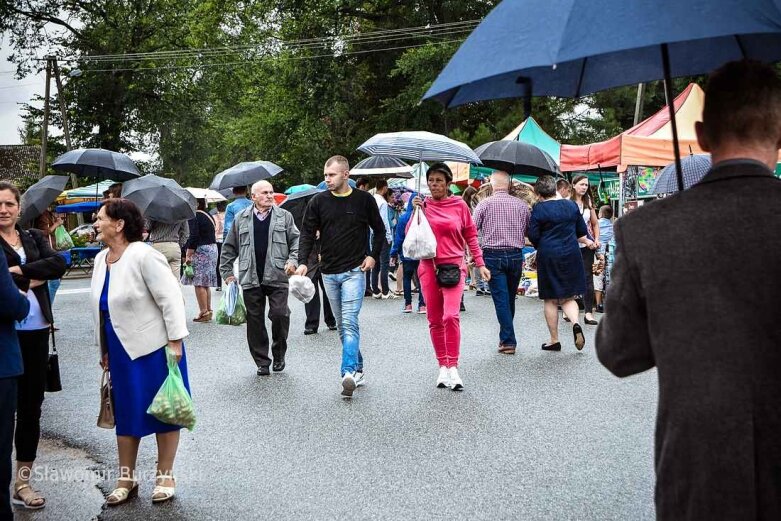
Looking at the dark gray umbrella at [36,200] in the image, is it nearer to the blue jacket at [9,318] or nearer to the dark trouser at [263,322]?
the blue jacket at [9,318]

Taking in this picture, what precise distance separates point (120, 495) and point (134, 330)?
922mm

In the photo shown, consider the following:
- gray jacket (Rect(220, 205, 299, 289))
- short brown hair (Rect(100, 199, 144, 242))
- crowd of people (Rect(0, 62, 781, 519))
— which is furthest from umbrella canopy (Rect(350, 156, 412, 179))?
short brown hair (Rect(100, 199, 144, 242))

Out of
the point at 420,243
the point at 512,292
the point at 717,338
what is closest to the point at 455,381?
the point at 420,243

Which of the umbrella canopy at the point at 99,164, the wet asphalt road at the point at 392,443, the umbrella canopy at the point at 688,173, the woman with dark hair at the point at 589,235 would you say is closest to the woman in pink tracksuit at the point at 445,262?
the wet asphalt road at the point at 392,443

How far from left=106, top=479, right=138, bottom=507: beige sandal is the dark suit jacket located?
3325mm

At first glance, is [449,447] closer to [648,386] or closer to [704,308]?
[648,386]

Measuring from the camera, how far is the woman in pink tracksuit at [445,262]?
7.45 metres

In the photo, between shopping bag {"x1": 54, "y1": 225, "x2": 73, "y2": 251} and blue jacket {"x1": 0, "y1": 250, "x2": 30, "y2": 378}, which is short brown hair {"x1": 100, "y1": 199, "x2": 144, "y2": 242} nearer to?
blue jacket {"x1": 0, "y1": 250, "x2": 30, "y2": 378}

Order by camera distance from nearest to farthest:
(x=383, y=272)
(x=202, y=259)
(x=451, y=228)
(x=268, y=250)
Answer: (x=451, y=228) < (x=268, y=250) < (x=202, y=259) < (x=383, y=272)

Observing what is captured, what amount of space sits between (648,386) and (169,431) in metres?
4.41

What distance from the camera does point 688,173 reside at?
29.5 ft

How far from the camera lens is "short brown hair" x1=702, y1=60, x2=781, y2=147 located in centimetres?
221

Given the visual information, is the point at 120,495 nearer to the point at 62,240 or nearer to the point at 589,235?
the point at 62,240

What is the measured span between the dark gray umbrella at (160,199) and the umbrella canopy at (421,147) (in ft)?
7.98
